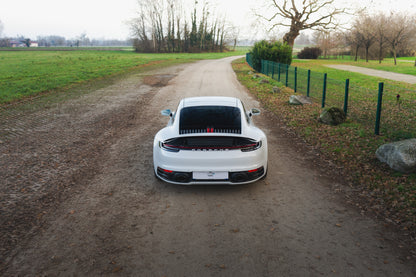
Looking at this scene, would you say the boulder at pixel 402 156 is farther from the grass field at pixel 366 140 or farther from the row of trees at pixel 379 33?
the row of trees at pixel 379 33

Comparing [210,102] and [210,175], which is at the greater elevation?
[210,102]

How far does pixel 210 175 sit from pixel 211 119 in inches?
40.8

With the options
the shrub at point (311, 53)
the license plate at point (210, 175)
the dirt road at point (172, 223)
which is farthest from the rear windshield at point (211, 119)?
the shrub at point (311, 53)

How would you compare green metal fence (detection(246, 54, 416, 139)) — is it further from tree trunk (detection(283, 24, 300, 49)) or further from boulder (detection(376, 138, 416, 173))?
tree trunk (detection(283, 24, 300, 49))

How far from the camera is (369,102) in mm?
13008

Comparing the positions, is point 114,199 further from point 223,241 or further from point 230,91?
point 230,91

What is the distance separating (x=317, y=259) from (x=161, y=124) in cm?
740

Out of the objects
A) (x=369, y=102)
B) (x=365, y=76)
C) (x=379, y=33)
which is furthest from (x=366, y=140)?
(x=379, y=33)

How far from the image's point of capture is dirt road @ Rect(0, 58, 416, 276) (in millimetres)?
3436

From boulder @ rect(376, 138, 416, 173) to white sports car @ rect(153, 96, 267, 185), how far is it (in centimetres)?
265

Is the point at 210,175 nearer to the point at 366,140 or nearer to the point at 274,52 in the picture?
the point at 366,140

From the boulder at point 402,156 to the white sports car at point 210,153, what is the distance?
265cm

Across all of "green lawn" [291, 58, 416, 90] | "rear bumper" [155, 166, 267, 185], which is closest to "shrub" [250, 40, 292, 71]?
"green lawn" [291, 58, 416, 90]

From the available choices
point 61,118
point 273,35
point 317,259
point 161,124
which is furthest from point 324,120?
point 273,35
